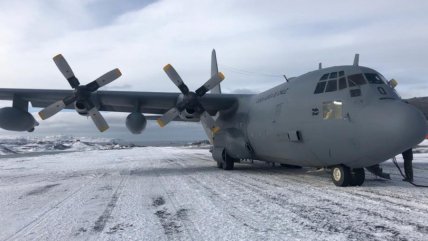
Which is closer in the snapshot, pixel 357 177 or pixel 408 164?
pixel 357 177

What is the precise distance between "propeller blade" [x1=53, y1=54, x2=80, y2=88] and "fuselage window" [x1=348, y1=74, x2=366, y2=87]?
11902 millimetres

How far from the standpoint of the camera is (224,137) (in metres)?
19.2

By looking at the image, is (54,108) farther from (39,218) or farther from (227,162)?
(39,218)

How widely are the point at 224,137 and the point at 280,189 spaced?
8769mm

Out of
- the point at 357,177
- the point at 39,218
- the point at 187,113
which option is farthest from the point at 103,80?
the point at 357,177

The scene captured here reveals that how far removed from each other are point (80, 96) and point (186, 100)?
478cm

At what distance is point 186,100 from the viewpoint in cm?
1750

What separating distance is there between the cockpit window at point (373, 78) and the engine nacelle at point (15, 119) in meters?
15.3

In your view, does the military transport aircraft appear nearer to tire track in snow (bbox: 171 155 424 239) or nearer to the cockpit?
the cockpit

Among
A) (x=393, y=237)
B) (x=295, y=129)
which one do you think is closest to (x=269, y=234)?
(x=393, y=237)

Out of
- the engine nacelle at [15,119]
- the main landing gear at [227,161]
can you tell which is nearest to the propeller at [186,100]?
the main landing gear at [227,161]

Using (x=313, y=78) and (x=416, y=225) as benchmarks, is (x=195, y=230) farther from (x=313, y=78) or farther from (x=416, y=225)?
(x=313, y=78)

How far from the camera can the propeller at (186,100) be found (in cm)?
1745

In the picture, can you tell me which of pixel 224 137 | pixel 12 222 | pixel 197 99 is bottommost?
Result: pixel 12 222
